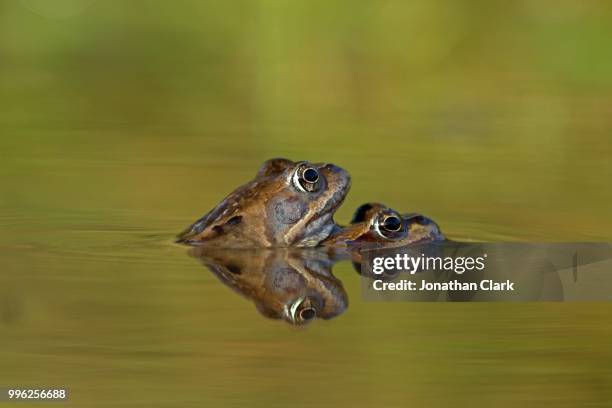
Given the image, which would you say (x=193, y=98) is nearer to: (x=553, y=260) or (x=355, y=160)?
(x=355, y=160)

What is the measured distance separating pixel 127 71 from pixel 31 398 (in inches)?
386

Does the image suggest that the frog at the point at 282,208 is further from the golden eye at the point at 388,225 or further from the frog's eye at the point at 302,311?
the frog's eye at the point at 302,311

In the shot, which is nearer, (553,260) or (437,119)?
(553,260)

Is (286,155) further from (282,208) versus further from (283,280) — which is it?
(283,280)

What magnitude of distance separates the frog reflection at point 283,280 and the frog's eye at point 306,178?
0.35 m

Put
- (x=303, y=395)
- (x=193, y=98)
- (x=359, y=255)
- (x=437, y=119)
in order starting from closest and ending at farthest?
1. (x=303, y=395)
2. (x=359, y=255)
3. (x=437, y=119)
4. (x=193, y=98)

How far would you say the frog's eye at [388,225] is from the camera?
27.6 feet

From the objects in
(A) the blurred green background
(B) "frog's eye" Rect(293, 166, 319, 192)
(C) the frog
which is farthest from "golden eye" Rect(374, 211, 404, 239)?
(A) the blurred green background

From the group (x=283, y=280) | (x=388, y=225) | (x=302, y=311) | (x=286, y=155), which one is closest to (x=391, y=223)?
(x=388, y=225)

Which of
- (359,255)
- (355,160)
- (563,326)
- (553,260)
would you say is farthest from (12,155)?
(563,326)

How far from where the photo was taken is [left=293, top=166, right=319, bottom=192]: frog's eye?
8.30 meters

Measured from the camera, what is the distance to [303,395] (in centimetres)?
588

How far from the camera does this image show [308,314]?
707 cm

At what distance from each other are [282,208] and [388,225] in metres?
0.58
